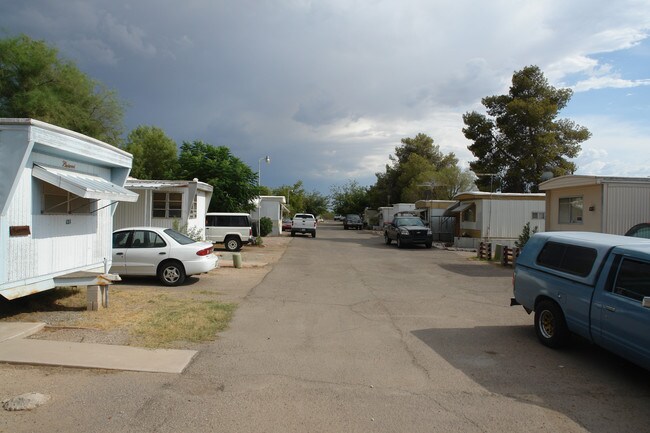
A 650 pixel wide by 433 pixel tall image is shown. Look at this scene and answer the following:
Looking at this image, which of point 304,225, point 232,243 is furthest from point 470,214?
point 304,225

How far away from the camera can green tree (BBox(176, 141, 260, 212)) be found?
87.9ft

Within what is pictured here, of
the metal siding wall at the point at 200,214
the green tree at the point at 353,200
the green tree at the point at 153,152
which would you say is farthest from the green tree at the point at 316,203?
the metal siding wall at the point at 200,214

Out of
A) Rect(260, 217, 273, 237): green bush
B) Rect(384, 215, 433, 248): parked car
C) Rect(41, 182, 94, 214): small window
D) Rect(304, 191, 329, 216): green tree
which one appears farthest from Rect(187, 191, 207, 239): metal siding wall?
Rect(304, 191, 329, 216): green tree

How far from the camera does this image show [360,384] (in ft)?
17.7

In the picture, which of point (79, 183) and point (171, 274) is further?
point (171, 274)

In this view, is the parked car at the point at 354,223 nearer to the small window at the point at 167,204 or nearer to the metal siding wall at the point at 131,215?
the small window at the point at 167,204

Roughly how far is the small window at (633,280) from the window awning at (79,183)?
27.1 ft

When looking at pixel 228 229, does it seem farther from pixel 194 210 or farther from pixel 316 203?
pixel 316 203

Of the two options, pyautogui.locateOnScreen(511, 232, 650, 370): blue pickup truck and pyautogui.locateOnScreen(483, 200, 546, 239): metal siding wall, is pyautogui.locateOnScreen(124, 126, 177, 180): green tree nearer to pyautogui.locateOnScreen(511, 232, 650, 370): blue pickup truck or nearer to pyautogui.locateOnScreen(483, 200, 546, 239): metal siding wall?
pyautogui.locateOnScreen(483, 200, 546, 239): metal siding wall

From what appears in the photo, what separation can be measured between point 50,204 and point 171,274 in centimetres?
419

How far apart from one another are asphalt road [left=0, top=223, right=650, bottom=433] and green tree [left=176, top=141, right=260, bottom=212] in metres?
18.3

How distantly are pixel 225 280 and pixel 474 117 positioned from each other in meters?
30.6

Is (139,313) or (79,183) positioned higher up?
(79,183)

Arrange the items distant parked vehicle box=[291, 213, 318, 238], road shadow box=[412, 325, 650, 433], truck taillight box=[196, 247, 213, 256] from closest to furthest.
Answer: road shadow box=[412, 325, 650, 433], truck taillight box=[196, 247, 213, 256], distant parked vehicle box=[291, 213, 318, 238]
